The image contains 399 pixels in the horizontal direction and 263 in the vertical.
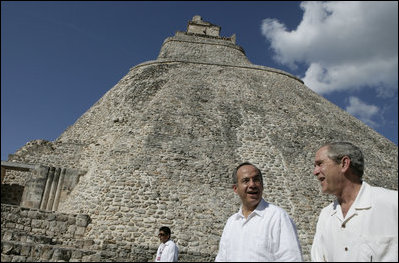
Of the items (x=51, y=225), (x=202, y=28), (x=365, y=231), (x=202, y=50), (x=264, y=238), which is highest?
(x=202, y=28)

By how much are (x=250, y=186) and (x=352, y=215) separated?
30.6 inches

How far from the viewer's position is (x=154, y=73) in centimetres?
1695

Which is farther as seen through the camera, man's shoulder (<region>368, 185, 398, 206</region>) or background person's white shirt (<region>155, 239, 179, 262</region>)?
background person's white shirt (<region>155, 239, 179, 262</region>)

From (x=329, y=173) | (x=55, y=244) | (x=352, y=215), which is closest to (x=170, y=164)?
(x=55, y=244)

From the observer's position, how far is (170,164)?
1108cm

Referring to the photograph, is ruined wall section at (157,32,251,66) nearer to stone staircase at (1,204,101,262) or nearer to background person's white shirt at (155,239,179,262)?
stone staircase at (1,204,101,262)

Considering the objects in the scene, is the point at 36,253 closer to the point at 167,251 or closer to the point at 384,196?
the point at 167,251

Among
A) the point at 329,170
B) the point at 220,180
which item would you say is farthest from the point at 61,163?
the point at 329,170

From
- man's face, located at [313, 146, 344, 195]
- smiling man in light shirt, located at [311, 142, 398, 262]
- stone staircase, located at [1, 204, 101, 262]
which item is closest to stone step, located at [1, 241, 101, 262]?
stone staircase, located at [1, 204, 101, 262]

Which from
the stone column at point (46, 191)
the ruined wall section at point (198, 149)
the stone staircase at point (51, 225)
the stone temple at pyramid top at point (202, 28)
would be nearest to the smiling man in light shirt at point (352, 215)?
the ruined wall section at point (198, 149)

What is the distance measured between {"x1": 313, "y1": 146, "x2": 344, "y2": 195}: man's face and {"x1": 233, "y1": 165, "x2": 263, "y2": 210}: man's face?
18.8 inches

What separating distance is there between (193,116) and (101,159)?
4.08 metres

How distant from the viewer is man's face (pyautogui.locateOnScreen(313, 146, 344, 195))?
86.3 inches

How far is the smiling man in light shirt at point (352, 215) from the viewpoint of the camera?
1.85 metres
